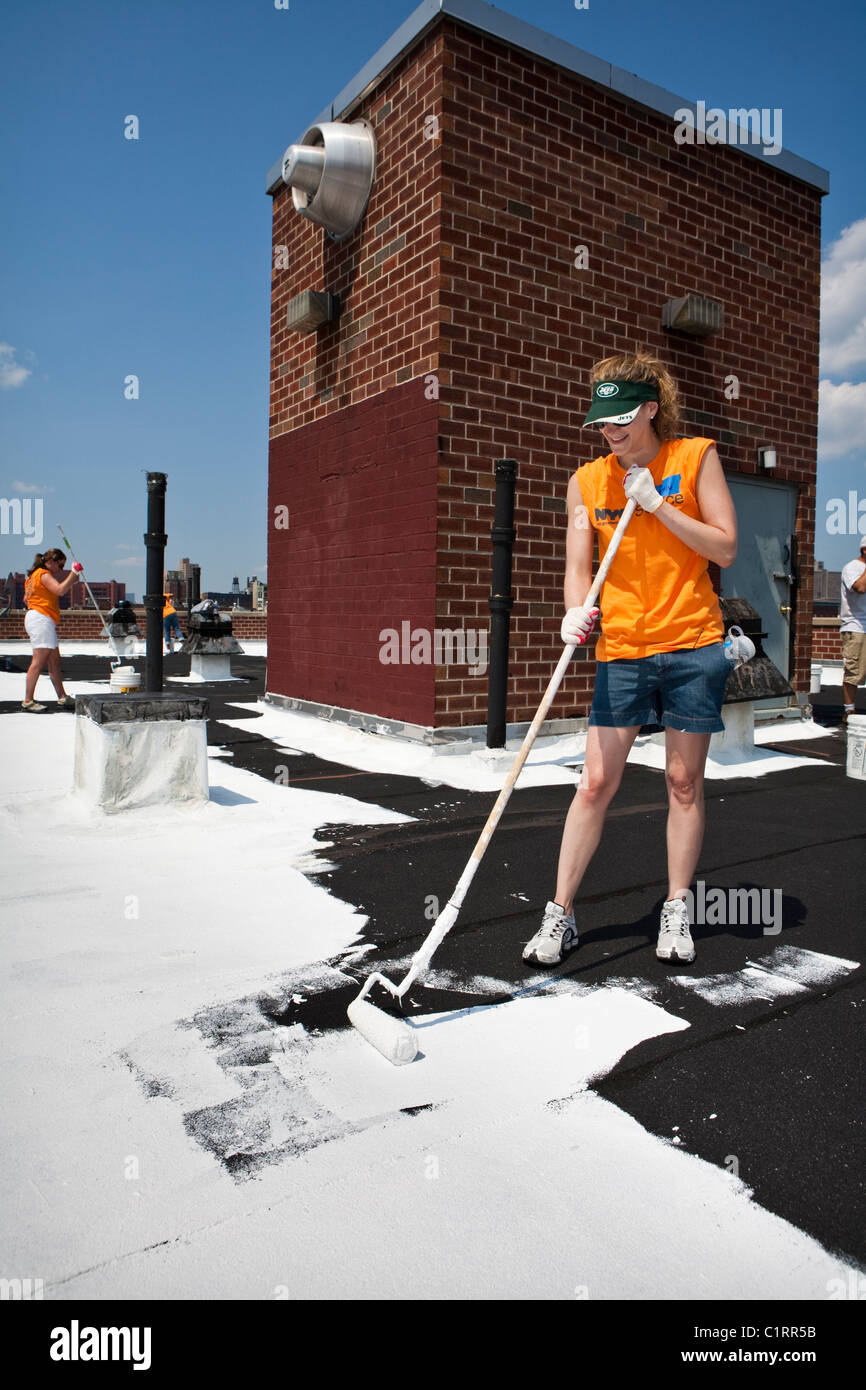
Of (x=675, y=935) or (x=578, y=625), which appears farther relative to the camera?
(x=675, y=935)

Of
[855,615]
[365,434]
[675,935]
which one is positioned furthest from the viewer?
[855,615]

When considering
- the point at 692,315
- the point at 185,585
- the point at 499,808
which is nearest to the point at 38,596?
the point at 692,315

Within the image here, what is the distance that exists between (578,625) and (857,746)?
4.30 m

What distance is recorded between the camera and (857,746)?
20.5 feet

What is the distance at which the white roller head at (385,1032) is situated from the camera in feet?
7.61

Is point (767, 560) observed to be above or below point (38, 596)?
above

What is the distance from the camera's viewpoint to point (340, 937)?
127 inches

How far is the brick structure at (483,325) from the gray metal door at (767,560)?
0.34 meters

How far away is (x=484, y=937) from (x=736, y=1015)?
931 millimetres

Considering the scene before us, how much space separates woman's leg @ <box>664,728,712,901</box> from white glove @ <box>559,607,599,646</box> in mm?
461

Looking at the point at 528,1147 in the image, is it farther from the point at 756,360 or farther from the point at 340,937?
the point at 756,360

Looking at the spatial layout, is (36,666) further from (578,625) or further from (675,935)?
(675,935)

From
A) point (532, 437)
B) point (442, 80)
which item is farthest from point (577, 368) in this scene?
point (442, 80)

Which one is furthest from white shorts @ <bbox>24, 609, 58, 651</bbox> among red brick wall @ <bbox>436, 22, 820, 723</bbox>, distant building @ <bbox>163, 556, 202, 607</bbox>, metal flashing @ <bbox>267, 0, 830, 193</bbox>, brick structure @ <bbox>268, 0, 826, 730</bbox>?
distant building @ <bbox>163, 556, 202, 607</bbox>
